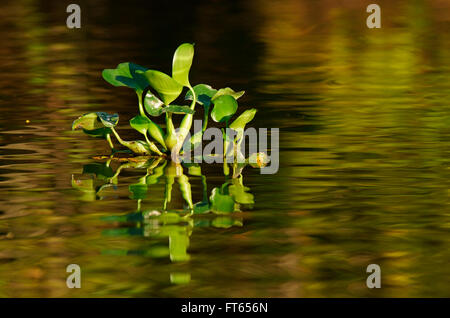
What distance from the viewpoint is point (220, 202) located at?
6430 millimetres

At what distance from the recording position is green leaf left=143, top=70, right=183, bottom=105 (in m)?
7.72

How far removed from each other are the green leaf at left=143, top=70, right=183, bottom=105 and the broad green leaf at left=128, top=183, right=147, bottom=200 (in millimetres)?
965

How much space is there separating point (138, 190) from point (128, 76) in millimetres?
1475

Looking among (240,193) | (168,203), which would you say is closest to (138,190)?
(168,203)

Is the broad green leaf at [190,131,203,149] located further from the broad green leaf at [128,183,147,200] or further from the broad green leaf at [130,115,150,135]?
the broad green leaf at [128,183,147,200]

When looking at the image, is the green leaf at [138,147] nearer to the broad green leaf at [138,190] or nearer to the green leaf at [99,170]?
the green leaf at [99,170]

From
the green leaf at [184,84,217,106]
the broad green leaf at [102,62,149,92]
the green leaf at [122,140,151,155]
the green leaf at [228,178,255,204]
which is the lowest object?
the green leaf at [228,178,255,204]

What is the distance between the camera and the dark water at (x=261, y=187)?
495 centimetres

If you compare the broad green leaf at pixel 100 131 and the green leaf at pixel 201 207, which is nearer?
the green leaf at pixel 201 207

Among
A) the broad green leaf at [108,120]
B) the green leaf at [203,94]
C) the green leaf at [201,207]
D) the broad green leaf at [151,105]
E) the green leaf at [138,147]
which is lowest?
the green leaf at [201,207]

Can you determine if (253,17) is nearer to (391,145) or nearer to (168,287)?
(391,145)

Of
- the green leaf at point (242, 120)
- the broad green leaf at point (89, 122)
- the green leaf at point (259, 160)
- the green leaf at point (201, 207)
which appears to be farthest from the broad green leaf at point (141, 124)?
the green leaf at point (201, 207)

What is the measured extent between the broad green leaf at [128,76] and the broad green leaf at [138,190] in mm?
1211

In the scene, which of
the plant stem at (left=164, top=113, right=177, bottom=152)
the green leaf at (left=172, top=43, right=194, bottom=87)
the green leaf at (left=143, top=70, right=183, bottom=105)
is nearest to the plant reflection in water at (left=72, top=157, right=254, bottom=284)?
the plant stem at (left=164, top=113, right=177, bottom=152)
